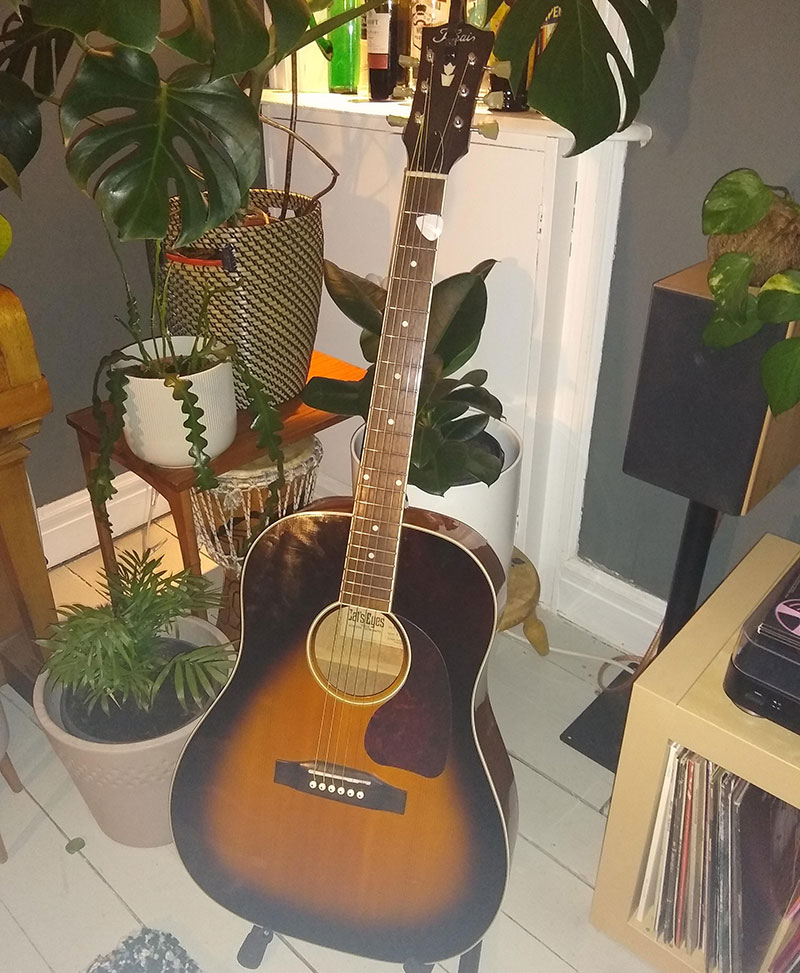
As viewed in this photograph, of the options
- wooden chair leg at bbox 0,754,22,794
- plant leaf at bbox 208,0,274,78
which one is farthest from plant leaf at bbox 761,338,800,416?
wooden chair leg at bbox 0,754,22,794

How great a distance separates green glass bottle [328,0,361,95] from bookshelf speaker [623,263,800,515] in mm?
923

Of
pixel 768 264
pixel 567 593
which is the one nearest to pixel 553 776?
pixel 567 593

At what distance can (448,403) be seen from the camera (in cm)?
124

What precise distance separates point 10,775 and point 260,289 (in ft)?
2.94

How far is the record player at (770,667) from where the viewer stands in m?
0.85

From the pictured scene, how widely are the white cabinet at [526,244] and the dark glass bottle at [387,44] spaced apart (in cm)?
5

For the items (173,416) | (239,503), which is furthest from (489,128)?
(239,503)

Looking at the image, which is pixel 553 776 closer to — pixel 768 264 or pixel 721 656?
pixel 721 656

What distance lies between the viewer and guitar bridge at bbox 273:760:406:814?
100 cm

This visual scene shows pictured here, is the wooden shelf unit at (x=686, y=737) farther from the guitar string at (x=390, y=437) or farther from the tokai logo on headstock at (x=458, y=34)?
the tokai logo on headstock at (x=458, y=34)

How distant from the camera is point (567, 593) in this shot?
5.60 ft

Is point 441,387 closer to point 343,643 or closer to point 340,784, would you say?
point 343,643

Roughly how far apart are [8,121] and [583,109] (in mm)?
720

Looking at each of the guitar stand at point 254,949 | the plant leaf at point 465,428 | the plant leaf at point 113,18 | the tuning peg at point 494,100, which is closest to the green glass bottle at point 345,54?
the tuning peg at point 494,100
